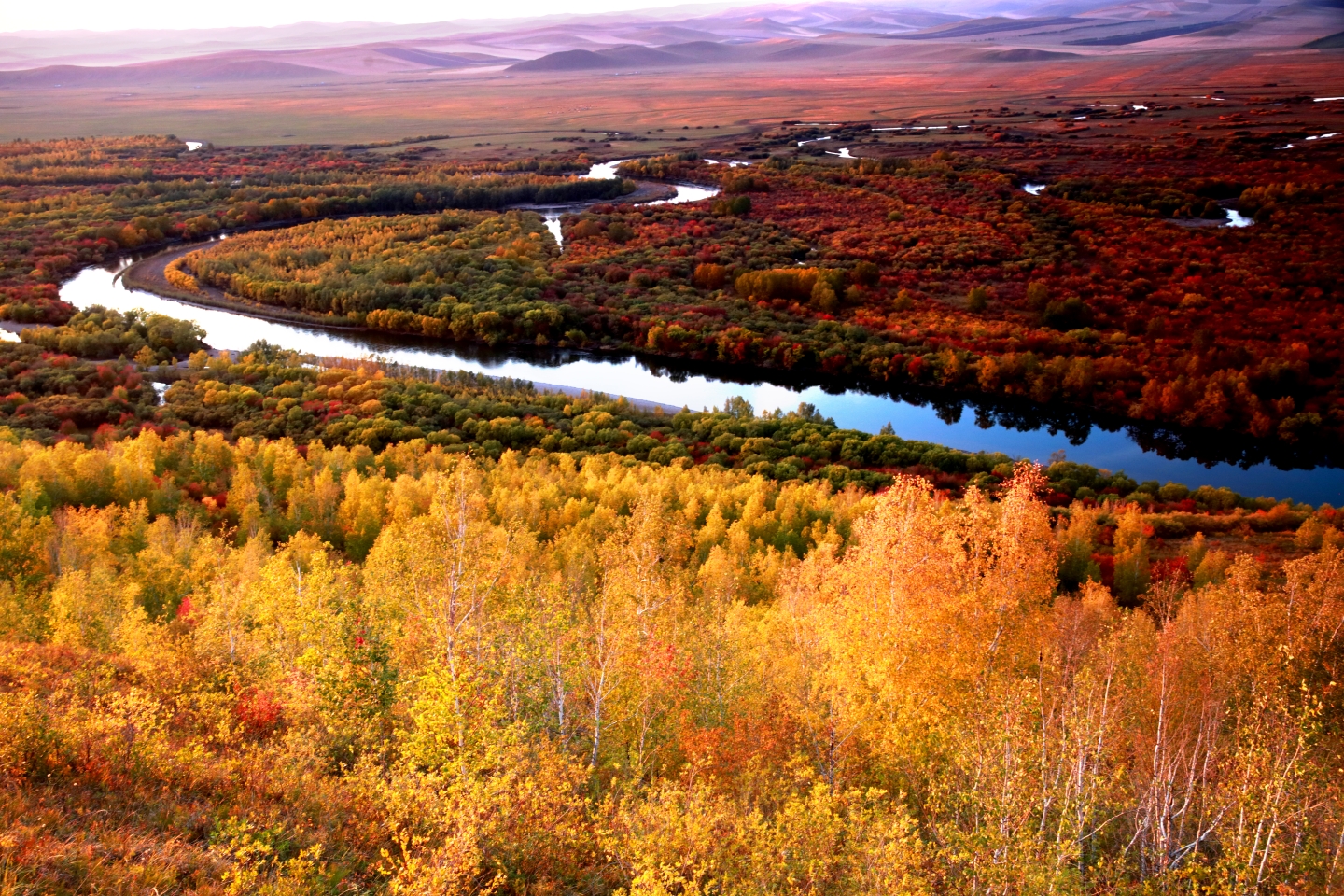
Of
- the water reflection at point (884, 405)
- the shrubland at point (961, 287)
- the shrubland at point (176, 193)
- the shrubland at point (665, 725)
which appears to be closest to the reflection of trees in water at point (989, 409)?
the water reflection at point (884, 405)

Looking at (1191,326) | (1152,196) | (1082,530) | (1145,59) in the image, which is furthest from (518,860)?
(1145,59)

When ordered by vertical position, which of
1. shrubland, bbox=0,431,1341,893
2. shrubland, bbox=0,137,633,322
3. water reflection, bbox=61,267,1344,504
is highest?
shrubland, bbox=0,137,633,322

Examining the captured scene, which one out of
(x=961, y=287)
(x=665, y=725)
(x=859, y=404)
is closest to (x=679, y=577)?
(x=665, y=725)

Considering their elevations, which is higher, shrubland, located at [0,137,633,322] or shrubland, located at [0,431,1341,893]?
shrubland, located at [0,137,633,322]

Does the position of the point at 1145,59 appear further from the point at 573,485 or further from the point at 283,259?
the point at 573,485

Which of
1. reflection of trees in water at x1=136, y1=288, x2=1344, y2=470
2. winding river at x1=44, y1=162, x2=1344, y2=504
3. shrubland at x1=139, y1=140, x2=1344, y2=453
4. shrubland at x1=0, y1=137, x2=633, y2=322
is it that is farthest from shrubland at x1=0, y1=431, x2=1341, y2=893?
shrubland at x1=0, y1=137, x2=633, y2=322

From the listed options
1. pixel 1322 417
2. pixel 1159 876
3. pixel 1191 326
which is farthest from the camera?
pixel 1191 326

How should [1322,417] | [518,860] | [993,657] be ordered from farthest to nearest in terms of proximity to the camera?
[1322,417]
[993,657]
[518,860]

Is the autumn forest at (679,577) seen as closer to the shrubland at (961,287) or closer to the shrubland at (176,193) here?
the shrubland at (961,287)

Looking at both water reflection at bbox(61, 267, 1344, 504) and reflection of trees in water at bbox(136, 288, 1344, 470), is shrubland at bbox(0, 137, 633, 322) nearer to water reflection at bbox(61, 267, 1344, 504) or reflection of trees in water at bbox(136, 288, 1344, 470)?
water reflection at bbox(61, 267, 1344, 504)
